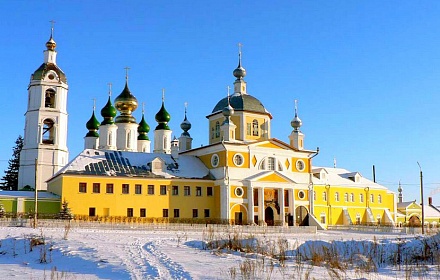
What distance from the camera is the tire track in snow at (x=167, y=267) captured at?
13039 millimetres

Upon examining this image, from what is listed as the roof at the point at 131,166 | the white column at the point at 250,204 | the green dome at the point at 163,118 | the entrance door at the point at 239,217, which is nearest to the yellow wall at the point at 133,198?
the roof at the point at 131,166

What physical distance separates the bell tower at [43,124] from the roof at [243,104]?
48.1ft

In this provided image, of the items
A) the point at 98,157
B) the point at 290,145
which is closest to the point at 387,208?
the point at 290,145

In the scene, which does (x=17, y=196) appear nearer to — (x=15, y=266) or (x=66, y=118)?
(x=66, y=118)

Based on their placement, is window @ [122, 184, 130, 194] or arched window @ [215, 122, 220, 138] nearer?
window @ [122, 184, 130, 194]

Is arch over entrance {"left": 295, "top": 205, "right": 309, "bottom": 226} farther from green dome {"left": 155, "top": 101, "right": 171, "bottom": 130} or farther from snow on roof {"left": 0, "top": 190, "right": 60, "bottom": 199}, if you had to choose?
snow on roof {"left": 0, "top": 190, "right": 60, "bottom": 199}

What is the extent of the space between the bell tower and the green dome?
9336mm

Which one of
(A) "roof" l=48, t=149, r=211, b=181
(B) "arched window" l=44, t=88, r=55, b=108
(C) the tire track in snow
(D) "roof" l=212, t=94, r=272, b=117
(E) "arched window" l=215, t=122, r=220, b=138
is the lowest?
(C) the tire track in snow

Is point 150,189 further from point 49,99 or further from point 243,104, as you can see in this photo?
point 49,99

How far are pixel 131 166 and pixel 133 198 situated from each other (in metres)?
2.59

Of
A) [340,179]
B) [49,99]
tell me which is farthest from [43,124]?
[340,179]

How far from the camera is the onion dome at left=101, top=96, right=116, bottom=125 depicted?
57.2 meters

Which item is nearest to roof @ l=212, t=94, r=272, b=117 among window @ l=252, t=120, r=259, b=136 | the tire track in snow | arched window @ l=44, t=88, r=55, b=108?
window @ l=252, t=120, r=259, b=136

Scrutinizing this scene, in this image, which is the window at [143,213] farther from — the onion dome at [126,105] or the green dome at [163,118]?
the green dome at [163,118]
